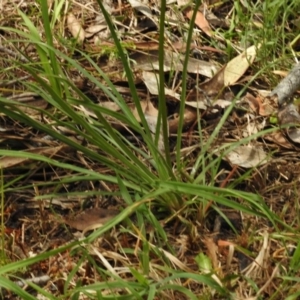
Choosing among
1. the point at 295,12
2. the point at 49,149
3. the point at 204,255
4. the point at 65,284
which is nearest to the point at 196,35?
the point at 295,12

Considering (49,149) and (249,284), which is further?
(49,149)

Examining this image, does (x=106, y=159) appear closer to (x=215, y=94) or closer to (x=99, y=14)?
(x=215, y=94)

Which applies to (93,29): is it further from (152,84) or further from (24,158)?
(24,158)

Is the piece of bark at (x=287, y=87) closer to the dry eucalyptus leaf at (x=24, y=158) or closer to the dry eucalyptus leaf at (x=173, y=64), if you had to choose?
the dry eucalyptus leaf at (x=173, y=64)

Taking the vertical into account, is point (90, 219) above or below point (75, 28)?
below

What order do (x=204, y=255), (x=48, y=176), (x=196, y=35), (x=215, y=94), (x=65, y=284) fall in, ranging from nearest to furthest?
(x=65, y=284) < (x=204, y=255) < (x=48, y=176) < (x=215, y=94) < (x=196, y=35)

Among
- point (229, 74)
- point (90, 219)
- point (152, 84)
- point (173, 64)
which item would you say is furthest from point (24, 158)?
A: point (229, 74)

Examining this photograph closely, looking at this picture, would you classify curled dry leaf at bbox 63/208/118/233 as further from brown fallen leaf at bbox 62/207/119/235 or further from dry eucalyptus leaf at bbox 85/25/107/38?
dry eucalyptus leaf at bbox 85/25/107/38
